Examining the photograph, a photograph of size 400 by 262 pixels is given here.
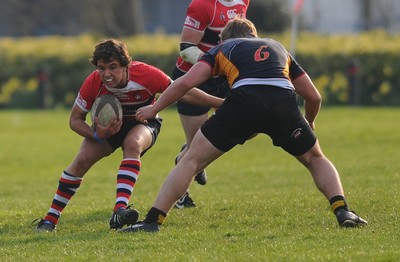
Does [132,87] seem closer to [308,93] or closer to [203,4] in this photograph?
[308,93]

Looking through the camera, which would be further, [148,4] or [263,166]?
[148,4]

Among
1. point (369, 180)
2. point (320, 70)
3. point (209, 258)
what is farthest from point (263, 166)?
point (320, 70)

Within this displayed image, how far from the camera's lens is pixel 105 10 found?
41.2m

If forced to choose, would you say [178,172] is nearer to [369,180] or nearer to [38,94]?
[369,180]

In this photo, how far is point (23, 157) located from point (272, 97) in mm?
13125

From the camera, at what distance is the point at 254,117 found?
8.15 meters

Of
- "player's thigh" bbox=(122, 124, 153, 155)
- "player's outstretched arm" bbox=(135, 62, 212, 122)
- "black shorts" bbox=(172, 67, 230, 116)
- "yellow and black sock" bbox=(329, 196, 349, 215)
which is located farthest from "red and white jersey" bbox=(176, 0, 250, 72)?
"yellow and black sock" bbox=(329, 196, 349, 215)

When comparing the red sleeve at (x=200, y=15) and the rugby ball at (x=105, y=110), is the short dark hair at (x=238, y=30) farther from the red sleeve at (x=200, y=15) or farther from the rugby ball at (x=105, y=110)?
the red sleeve at (x=200, y=15)

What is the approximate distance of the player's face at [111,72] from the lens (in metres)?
8.81

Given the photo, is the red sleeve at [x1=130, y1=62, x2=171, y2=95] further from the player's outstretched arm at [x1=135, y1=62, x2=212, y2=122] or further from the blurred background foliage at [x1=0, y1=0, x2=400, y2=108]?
the blurred background foliage at [x1=0, y1=0, x2=400, y2=108]

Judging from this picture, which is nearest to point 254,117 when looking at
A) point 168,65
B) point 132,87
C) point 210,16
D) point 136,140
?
point 136,140

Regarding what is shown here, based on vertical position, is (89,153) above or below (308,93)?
below

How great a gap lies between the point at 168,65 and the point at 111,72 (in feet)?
73.1

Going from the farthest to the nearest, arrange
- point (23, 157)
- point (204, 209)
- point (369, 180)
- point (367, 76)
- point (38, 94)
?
1. point (38, 94)
2. point (367, 76)
3. point (23, 157)
4. point (369, 180)
5. point (204, 209)
